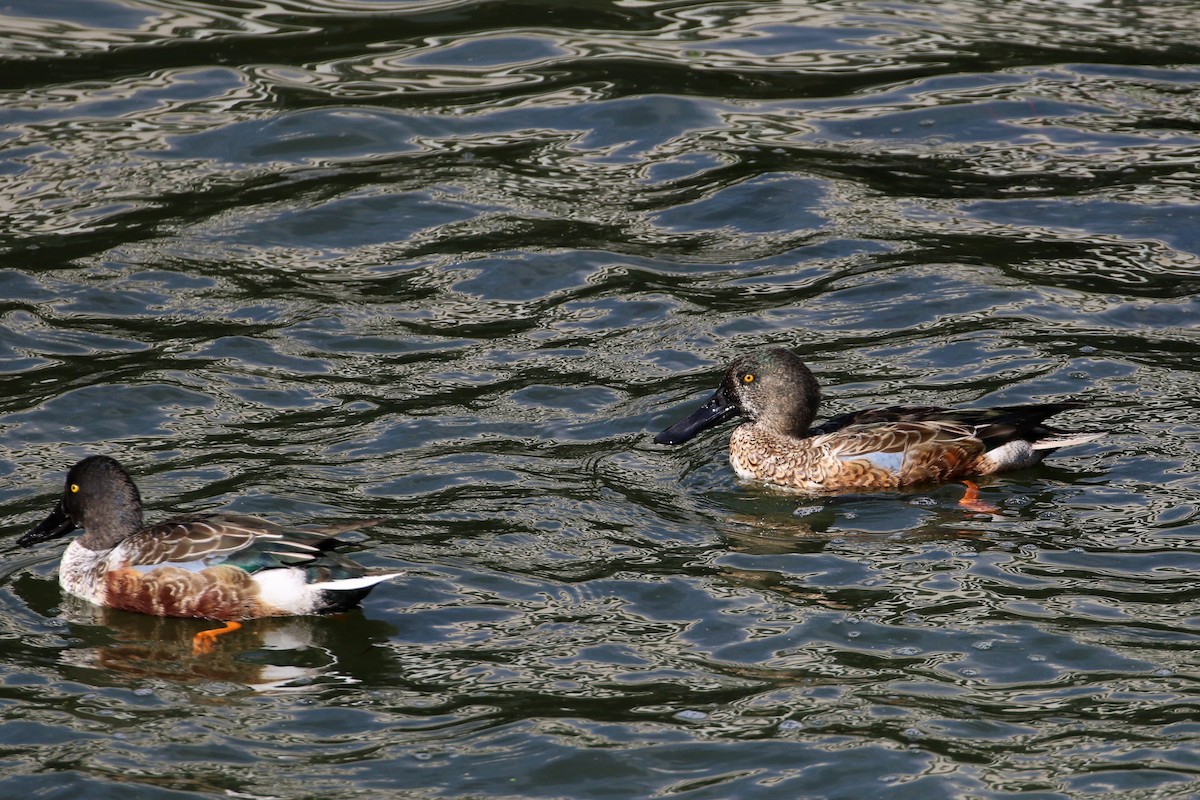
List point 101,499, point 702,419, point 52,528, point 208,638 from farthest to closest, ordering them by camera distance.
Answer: point 702,419 → point 52,528 → point 101,499 → point 208,638

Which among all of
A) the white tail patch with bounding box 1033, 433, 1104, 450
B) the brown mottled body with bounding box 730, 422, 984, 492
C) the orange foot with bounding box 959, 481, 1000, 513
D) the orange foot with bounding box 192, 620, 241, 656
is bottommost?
the orange foot with bounding box 192, 620, 241, 656

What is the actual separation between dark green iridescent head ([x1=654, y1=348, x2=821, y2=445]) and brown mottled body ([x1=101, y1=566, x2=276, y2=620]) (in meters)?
2.99

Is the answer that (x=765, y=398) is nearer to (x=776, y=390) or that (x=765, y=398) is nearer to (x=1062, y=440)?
(x=776, y=390)

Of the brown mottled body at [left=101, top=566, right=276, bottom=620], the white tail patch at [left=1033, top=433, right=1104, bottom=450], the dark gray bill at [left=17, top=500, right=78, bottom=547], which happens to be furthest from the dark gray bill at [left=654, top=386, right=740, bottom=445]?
the dark gray bill at [left=17, top=500, right=78, bottom=547]

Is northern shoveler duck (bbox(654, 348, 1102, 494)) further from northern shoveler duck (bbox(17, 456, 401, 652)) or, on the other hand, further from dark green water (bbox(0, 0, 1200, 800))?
northern shoveler duck (bbox(17, 456, 401, 652))

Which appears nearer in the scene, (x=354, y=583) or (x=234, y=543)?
(x=354, y=583)

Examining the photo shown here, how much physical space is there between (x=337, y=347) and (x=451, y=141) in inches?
149

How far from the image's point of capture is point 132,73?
609 inches

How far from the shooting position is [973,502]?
944 cm

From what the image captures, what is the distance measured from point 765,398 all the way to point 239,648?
3.77m

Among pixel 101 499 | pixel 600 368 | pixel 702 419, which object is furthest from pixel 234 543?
pixel 600 368

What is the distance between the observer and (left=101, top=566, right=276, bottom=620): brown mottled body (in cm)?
806

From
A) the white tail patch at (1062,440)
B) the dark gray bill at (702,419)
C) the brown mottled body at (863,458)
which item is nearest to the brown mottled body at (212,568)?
the dark gray bill at (702,419)

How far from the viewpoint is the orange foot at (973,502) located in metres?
9.29
